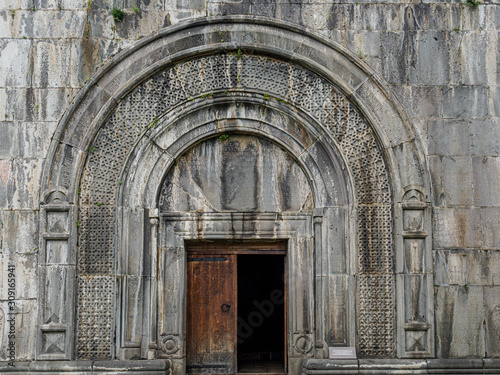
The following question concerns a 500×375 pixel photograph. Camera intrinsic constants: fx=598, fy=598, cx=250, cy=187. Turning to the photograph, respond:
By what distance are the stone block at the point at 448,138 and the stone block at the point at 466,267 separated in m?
1.41

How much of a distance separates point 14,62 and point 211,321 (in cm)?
463

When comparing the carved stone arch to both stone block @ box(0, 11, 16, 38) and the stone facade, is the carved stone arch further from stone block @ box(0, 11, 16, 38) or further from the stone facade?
stone block @ box(0, 11, 16, 38)

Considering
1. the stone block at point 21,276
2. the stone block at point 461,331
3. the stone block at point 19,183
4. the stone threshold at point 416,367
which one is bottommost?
the stone threshold at point 416,367

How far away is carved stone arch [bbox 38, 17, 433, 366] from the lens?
8.17 meters

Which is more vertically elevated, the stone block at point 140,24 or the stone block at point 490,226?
the stone block at point 140,24

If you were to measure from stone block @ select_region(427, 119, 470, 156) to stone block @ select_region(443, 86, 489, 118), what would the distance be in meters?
0.16

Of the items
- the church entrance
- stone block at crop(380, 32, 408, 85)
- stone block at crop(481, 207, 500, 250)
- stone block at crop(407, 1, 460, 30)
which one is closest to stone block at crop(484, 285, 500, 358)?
stone block at crop(481, 207, 500, 250)

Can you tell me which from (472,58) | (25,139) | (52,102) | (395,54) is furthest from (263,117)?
(25,139)

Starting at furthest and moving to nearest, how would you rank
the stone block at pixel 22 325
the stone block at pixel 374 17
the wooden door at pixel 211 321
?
the wooden door at pixel 211 321 → the stone block at pixel 374 17 → the stone block at pixel 22 325

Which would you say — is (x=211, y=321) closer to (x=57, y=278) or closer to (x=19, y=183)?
(x=57, y=278)

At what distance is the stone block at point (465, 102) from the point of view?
845 centimetres

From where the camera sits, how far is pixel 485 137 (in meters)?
8.41

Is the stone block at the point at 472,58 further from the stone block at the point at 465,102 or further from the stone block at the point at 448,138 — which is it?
the stone block at the point at 448,138

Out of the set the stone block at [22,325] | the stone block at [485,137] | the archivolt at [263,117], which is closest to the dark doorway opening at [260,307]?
the archivolt at [263,117]
